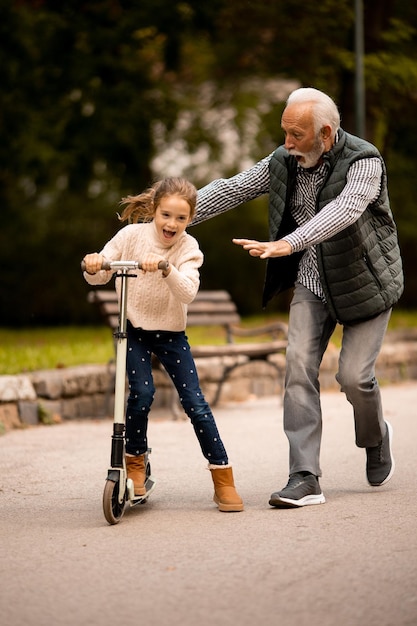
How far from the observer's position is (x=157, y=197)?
217 inches

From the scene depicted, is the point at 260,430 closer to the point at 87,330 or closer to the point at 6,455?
the point at 6,455

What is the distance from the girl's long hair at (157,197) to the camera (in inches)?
216

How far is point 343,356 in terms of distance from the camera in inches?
234

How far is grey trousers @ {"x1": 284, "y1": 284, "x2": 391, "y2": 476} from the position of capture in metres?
5.86

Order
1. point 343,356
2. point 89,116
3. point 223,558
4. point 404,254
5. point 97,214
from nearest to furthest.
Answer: point 223,558 < point 343,356 < point 89,116 < point 97,214 < point 404,254

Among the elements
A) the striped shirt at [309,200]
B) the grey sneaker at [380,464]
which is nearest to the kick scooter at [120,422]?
the striped shirt at [309,200]

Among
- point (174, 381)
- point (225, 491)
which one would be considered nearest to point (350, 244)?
point (174, 381)

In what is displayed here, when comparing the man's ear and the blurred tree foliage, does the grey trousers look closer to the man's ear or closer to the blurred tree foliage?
the man's ear

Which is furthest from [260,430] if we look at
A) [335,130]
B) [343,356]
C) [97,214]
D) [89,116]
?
[97,214]

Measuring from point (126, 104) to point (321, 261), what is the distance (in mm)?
11268

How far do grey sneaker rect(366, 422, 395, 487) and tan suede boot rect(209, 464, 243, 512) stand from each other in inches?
35.4

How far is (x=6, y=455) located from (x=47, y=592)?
3.51 m

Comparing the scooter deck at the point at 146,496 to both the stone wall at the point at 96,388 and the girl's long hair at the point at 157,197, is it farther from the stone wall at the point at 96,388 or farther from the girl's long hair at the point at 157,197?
the stone wall at the point at 96,388

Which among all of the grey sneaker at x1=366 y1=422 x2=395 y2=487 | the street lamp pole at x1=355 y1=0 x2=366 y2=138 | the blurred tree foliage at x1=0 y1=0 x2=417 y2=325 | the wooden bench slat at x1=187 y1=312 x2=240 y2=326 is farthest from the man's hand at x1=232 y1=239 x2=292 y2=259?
the blurred tree foliage at x1=0 y1=0 x2=417 y2=325
